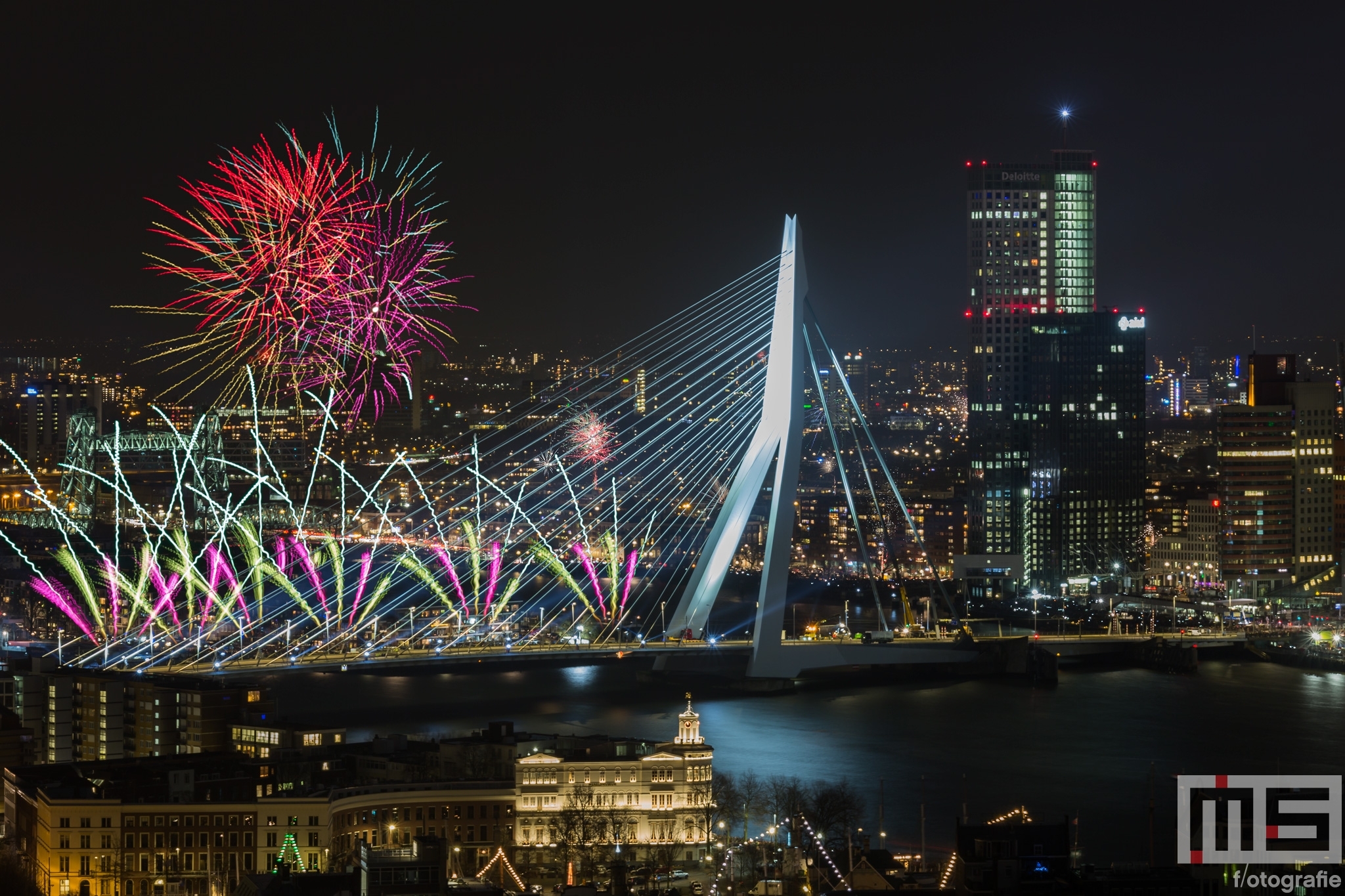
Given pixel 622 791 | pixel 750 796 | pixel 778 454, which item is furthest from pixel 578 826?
pixel 778 454

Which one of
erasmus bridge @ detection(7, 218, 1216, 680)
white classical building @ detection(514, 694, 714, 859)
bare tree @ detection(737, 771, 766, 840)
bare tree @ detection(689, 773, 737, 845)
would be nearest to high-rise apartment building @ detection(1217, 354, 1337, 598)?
erasmus bridge @ detection(7, 218, 1216, 680)

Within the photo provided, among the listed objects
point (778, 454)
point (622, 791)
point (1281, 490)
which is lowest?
point (622, 791)

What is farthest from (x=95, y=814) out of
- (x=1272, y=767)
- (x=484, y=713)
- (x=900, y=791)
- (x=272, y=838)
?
(x=1272, y=767)

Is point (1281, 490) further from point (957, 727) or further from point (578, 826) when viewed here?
point (578, 826)

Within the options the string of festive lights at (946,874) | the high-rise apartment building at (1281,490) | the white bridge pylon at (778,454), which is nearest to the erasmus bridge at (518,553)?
the white bridge pylon at (778,454)

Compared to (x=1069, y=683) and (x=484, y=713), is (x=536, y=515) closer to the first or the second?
(x=1069, y=683)
